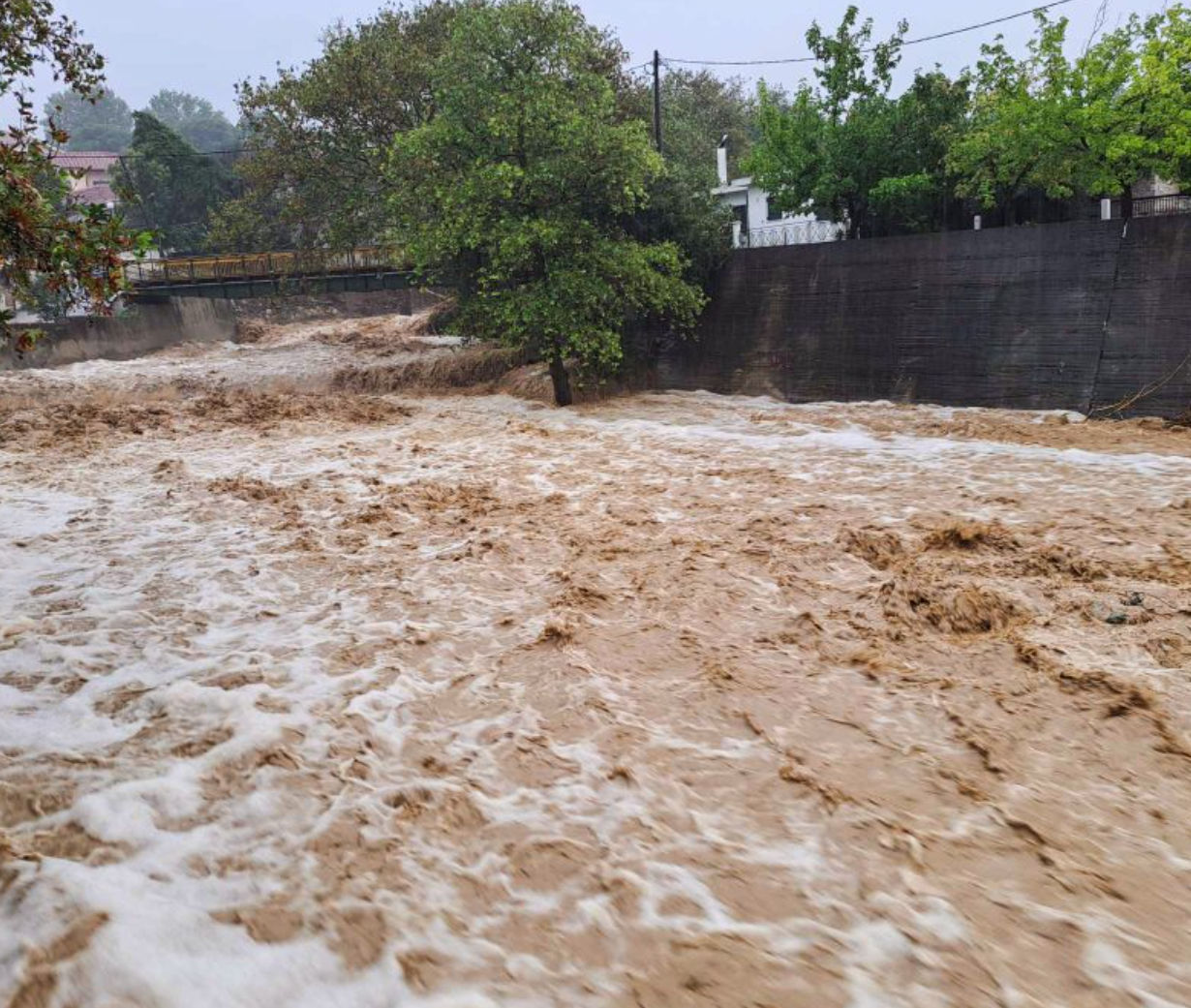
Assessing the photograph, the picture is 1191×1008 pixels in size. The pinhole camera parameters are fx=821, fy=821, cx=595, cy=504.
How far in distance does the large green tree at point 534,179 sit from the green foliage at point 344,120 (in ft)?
19.9

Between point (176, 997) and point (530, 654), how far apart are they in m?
2.69

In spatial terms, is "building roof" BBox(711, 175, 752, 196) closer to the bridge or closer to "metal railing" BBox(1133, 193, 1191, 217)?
the bridge

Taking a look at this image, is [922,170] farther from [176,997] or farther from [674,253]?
[176,997]

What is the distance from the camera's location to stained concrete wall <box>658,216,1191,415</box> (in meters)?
11.8

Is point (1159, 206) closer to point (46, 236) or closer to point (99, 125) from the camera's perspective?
point (46, 236)

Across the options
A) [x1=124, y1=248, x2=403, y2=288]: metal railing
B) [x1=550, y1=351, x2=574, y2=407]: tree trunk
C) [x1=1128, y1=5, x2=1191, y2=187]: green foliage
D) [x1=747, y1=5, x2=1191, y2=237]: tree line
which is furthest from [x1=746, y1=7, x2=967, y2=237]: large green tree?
[x1=124, y1=248, x2=403, y2=288]: metal railing

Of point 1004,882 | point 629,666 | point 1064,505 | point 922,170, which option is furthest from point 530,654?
point 922,170

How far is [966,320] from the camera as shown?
1367 centimetres

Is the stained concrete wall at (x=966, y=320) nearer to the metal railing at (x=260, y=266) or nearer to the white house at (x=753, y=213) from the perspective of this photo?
the metal railing at (x=260, y=266)

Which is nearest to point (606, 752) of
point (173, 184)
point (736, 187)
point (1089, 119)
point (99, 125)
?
point (1089, 119)

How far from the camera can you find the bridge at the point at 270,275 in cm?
2473

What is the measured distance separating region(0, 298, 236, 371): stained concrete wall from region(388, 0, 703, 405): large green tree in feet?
51.2

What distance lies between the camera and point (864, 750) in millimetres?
3906

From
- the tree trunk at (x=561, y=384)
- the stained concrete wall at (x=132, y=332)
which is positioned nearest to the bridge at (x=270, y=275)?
the stained concrete wall at (x=132, y=332)
